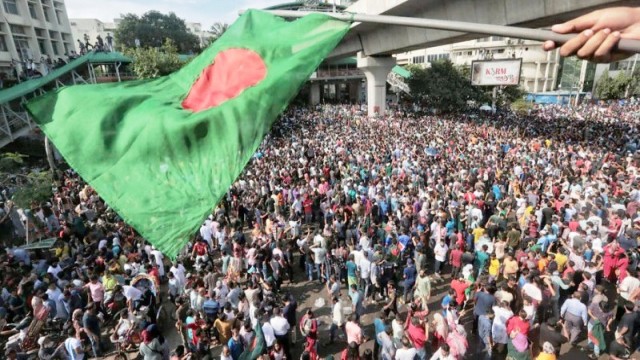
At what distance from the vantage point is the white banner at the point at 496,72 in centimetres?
3095

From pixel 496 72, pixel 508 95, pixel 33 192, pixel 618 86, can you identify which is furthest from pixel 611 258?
pixel 618 86

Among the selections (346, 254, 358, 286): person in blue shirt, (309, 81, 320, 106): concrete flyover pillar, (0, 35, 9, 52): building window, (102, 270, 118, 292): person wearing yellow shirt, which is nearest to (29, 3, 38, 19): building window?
(0, 35, 9, 52): building window

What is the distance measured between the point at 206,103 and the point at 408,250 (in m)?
6.64

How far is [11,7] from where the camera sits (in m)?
34.9

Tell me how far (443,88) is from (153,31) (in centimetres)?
4510

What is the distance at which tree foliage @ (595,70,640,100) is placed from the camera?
47156 mm

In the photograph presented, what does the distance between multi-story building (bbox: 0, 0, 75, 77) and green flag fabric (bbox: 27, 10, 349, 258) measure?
29129 millimetres

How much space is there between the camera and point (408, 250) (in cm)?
906

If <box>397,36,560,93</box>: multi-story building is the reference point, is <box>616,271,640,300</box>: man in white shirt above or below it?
below

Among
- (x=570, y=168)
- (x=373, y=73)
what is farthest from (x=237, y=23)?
(x=373, y=73)

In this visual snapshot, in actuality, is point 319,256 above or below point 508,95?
below

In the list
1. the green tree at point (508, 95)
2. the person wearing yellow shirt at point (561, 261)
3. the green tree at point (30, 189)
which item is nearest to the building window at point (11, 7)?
A: the green tree at point (30, 189)

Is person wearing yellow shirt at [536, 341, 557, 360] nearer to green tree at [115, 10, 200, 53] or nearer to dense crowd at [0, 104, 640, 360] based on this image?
dense crowd at [0, 104, 640, 360]

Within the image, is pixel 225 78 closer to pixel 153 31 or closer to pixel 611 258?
pixel 611 258
